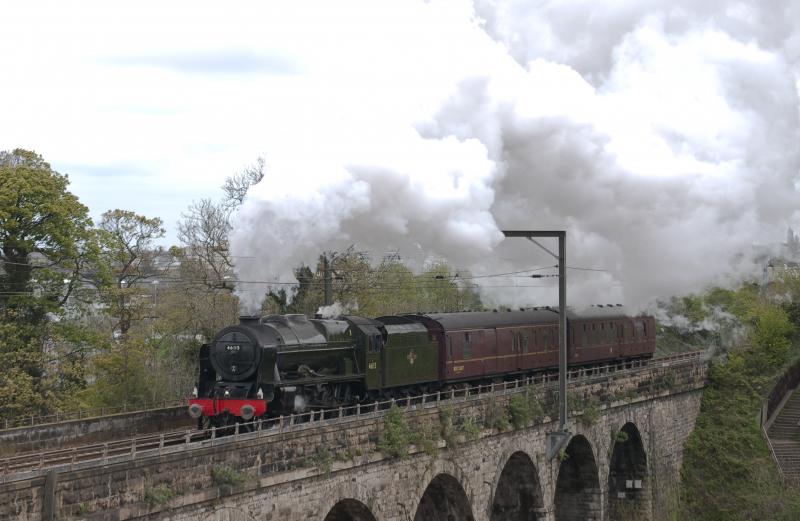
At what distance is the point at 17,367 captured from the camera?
33594 mm

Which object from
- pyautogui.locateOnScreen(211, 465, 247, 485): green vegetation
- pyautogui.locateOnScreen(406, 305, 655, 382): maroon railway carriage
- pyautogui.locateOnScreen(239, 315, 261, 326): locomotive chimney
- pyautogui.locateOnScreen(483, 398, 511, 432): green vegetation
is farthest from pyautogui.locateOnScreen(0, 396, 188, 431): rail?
pyautogui.locateOnScreen(211, 465, 247, 485): green vegetation

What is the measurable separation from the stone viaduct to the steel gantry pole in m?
0.78

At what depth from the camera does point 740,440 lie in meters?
44.8

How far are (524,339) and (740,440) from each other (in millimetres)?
13069

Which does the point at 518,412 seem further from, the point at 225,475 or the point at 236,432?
the point at 225,475

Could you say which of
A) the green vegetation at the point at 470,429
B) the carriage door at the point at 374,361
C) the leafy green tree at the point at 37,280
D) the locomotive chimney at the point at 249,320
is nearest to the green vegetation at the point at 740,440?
the green vegetation at the point at 470,429

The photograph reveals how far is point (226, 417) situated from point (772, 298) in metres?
47.7

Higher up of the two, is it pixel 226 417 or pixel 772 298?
pixel 772 298

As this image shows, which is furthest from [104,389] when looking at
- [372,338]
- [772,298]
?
[772,298]

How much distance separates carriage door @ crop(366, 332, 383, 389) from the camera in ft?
92.7

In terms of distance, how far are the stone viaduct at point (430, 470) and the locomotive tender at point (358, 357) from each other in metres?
1.69

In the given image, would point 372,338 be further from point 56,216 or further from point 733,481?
point 733,481

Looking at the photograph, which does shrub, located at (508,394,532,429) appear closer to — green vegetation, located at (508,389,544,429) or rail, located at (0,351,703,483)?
green vegetation, located at (508,389,544,429)

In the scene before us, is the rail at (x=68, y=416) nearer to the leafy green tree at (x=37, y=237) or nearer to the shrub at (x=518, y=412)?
the leafy green tree at (x=37, y=237)
